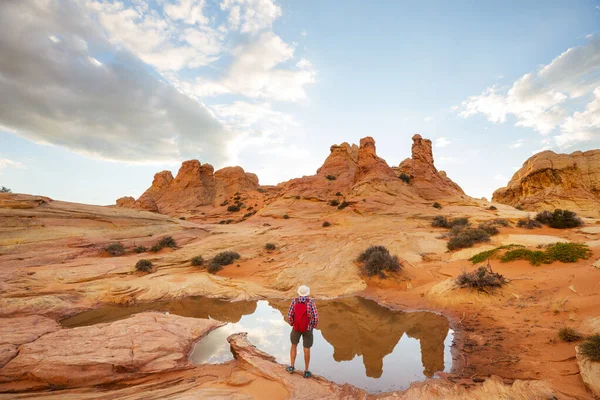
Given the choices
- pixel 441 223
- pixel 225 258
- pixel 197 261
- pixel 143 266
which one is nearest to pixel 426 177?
pixel 441 223

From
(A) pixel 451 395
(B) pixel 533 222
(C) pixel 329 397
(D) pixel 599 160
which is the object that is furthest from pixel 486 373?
(D) pixel 599 160

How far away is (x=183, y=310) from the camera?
11094 millimetres

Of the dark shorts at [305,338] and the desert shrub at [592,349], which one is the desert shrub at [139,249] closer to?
the dark shorts at [305,338]

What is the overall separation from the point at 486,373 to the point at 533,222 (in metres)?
18.8

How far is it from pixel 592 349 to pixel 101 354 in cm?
990

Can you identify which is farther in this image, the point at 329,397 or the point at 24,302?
the point at 24,302

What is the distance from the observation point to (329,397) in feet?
17.1

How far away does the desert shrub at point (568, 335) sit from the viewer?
6242mm

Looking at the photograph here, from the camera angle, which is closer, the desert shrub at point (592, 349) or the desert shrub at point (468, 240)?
the desert shrub at point (592, 349)

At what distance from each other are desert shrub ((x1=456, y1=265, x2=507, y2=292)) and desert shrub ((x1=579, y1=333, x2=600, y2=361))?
5067 mm

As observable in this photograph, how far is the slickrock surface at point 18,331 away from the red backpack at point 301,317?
20.1ft

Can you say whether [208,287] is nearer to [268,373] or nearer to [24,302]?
[24,302]

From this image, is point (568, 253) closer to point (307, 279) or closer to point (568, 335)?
point (568, 335)

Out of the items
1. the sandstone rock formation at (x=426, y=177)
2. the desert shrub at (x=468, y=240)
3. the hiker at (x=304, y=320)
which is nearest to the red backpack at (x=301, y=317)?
the hiker at (x=304, y=320)
